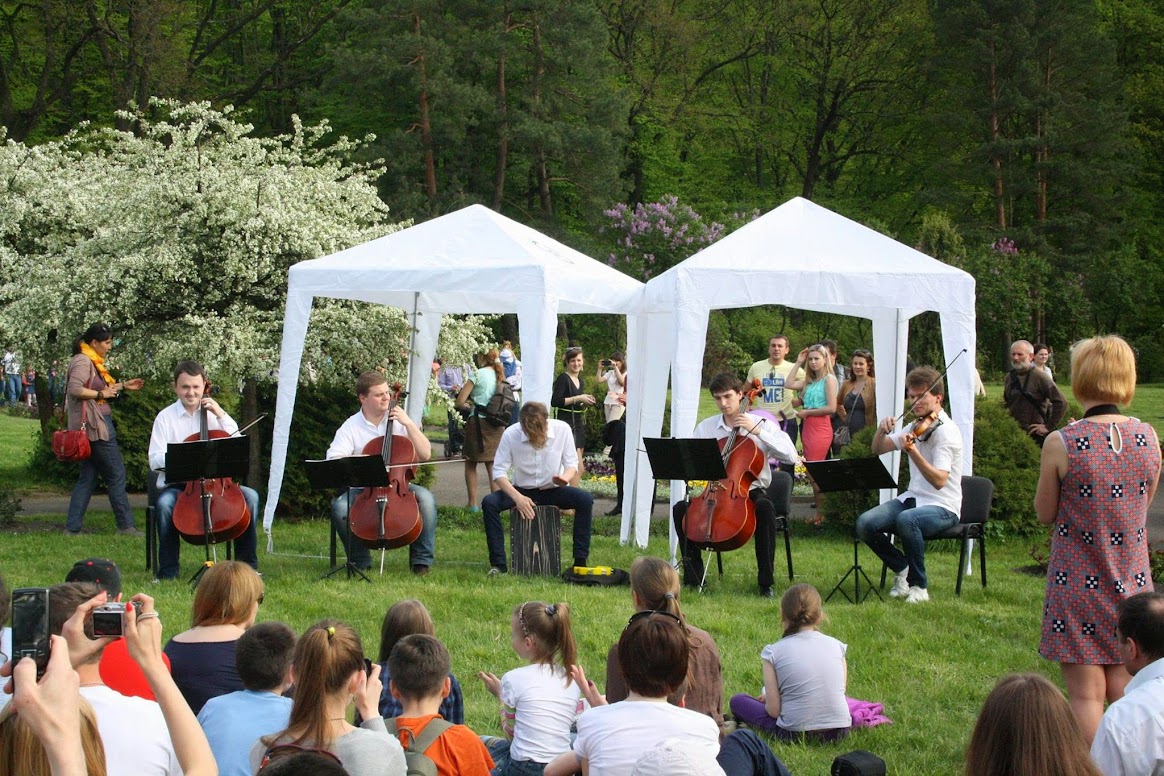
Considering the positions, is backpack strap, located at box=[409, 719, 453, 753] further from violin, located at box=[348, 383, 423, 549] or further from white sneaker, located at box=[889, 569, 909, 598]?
white sneaker, located at box=[889, 569, 909, 598]

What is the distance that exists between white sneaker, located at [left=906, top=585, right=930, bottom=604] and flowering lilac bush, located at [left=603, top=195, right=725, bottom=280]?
66.3ft

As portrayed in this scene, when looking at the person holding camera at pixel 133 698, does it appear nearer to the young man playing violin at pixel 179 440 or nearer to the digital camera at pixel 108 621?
the digital camera at pixel 108 621

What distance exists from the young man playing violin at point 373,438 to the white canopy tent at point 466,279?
1.02 m

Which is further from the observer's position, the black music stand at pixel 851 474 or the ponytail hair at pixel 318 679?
the black music stand at pixel 851 474

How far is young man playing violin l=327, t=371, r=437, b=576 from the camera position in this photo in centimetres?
920

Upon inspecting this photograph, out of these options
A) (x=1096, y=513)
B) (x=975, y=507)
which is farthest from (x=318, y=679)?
(x=975, y=507)

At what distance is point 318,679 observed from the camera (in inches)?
142

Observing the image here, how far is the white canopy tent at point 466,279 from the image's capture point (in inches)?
389

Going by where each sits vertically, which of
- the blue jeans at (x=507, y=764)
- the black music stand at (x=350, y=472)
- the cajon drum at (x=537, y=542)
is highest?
the black music stand at (x=350, y=472)

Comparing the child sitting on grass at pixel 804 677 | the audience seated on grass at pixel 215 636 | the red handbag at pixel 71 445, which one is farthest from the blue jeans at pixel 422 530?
the audience seated on grass at pixel 215 636

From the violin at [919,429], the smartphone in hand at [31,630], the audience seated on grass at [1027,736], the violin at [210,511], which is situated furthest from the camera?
the violin at [210,511]

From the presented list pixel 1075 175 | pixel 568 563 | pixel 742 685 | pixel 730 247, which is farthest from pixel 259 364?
pixel 1075 175

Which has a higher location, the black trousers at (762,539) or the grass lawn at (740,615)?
the black trousers at (762,539)

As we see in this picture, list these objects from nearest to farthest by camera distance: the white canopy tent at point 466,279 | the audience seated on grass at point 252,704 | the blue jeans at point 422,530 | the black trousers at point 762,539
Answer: the audience seated on grass at point 252,704, the black trousers at point 762,539, the blue jeans at point 422,530, the white canopy tent at point 466,279
